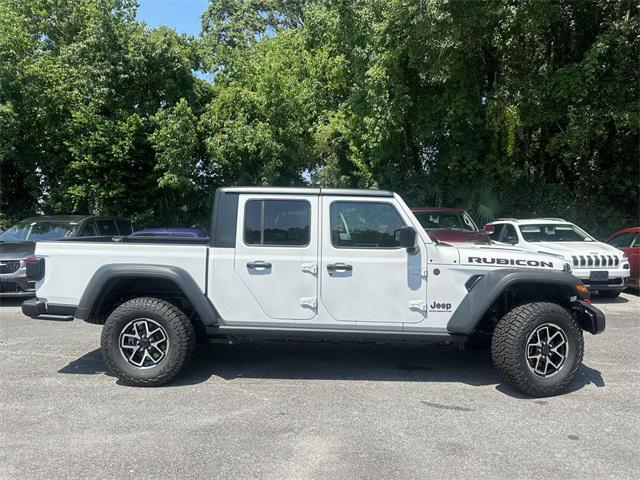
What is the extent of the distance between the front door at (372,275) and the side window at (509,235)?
7.31 metres

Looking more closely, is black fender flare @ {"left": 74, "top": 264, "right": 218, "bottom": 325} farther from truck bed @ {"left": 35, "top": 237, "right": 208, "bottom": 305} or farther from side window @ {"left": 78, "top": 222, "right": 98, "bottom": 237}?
side window @ {"left": 78, "top": 222, "right": 98, "bottom": 237}

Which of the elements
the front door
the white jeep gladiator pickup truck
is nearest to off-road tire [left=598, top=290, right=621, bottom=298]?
the white jeep gladiator pickup truck

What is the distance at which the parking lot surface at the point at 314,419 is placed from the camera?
3566 millimetres

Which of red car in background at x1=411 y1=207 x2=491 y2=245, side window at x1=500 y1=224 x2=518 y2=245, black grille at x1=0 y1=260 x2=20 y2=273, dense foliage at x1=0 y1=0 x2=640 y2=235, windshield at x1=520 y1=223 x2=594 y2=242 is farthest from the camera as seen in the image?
dense foliage at x1=0 y1=0 x2=640 y2=235

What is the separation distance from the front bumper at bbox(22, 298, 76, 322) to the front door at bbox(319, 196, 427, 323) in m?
2.60

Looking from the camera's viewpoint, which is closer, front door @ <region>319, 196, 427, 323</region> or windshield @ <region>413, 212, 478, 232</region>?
front door @ <region>319, 196, 427, 323</region>

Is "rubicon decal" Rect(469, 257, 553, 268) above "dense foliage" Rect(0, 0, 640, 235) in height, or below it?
below

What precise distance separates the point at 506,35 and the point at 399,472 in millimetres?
14366

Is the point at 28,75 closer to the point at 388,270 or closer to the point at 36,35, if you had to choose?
the point at 36,35

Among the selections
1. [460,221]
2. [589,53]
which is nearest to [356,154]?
[460,221]

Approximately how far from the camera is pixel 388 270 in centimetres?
506

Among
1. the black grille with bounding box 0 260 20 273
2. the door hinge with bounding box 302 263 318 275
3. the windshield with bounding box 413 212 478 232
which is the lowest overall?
the black grille with bounding box 0 260 20 273

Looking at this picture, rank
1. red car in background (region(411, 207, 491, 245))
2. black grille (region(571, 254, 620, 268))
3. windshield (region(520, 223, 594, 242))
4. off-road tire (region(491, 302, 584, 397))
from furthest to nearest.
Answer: windshield (region(520, 223, 594, 242)) < red car in background (region(411, 207, 491, 245)) < black grille (region(571, 254, 620, 268)) < off-road tire (region(491, 302, 584, 397))

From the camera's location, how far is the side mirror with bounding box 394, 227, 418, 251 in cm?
492
